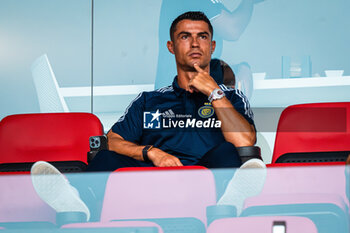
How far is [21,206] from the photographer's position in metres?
0.76

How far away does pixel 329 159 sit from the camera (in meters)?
1.17

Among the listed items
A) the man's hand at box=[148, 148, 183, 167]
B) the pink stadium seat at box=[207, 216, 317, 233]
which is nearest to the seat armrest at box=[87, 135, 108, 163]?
the man's hand at box=[148, 148, 183, 167]

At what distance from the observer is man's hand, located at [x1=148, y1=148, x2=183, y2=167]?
1.48m

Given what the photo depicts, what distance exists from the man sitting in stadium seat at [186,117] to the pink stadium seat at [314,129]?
14cm

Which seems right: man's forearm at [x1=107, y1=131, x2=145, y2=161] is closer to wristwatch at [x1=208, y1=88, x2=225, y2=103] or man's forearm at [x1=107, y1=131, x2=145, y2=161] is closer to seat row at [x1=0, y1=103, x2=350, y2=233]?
wristwatch at [x1=208, y1=88, x2=225, y2=103]

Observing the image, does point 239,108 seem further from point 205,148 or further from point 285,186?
point 285,186

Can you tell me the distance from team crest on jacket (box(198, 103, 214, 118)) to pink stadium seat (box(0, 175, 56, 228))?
1.20m

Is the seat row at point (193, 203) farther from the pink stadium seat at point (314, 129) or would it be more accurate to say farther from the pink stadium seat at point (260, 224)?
the pink stadium seat at point (314, 129)

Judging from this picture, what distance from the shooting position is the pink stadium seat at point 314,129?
5.29 feet

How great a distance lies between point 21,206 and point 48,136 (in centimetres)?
114

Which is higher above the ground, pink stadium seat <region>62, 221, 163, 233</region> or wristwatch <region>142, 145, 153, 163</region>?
wristwatch <region>142, 145, 153, 163</region>

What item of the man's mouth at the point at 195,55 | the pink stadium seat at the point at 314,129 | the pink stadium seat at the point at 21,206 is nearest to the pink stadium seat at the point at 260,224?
the pink stadium seat at the point at 21,206

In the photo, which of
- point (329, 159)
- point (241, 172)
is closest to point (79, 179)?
point (241, 172)

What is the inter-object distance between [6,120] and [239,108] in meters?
1.09
